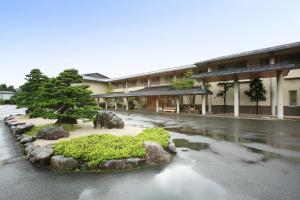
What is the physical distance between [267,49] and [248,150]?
1822 cm

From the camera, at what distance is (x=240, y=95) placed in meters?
25.8

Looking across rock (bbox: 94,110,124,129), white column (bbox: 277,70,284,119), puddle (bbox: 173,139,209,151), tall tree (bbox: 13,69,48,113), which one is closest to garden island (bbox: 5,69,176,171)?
rock (bbox: 94,110,124,129)

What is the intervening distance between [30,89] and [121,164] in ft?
67.0

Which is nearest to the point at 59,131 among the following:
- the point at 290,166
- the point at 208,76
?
the point at 290,166

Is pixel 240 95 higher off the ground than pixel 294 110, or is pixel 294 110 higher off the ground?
pixel 240 95

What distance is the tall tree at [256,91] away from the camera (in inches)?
910

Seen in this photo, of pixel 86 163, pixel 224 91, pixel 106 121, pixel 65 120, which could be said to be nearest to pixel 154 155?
pixel 86 163

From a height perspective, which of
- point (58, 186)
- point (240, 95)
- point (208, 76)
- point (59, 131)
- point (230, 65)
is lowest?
point (58, 186)

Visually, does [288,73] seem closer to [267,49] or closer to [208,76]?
[267,49]

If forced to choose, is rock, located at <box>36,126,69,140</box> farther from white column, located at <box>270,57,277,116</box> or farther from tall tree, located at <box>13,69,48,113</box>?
white column, located at <box>270,57,277,116</box>

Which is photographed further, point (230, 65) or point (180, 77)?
point (180, 77)

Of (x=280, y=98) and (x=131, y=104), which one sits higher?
(x=280, y=98)

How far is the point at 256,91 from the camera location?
23.2 metres

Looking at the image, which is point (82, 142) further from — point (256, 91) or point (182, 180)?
point (256, 91)
